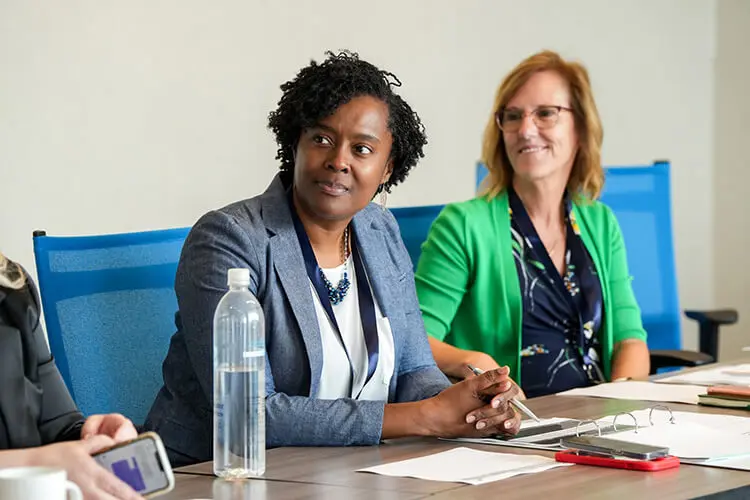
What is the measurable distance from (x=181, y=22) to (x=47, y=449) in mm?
2277

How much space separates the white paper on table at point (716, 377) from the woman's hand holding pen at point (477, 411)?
72 centimetres

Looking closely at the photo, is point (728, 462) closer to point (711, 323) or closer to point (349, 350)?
point (349, 350)

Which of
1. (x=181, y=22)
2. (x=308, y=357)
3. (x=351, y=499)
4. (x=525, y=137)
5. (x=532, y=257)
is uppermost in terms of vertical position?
(x=181, y=22)

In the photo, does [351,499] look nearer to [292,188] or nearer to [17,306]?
[17,306]

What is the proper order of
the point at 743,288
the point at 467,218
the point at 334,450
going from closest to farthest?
the point at 334,450
the point at 467,218
the point at 743,288

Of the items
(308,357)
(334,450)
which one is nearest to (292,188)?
→ (308,357)

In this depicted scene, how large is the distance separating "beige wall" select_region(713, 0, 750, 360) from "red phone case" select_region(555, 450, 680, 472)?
3.70m

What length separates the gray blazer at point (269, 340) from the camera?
71.5 inches

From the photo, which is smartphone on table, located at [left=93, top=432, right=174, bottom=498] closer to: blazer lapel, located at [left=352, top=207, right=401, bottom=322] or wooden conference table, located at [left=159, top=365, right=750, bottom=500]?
wooden conference table, located at [left=159, top=365, right=750, bottom=500]

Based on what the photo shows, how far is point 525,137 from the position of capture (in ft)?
9.75

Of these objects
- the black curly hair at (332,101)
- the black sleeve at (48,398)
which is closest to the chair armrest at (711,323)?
the black curly hair at (332,101)

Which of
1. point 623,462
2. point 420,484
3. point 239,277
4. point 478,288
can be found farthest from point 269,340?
point 478,288

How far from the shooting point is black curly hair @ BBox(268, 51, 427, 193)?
2.04 metres

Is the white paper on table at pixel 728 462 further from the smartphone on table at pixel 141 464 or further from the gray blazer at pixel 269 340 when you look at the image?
the smartphone on table at pixel 141 464
